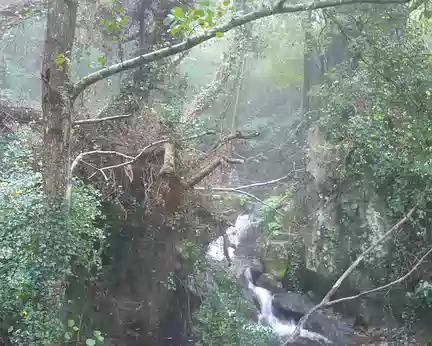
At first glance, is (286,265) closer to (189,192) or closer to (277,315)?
(277,315)

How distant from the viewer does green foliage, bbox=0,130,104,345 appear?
5301mm

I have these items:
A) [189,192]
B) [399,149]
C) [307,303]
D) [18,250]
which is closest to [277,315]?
[307,303]

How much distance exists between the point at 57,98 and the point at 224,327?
5.30 meters

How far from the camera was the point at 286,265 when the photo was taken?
1254 centimetres

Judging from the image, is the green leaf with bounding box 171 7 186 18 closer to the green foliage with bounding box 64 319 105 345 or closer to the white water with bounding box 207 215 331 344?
the green foliage with bounding box 64 319 105 345

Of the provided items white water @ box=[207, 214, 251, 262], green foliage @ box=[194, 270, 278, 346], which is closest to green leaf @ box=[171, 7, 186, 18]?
green foliage @ box=[194, 270, 278, 346]

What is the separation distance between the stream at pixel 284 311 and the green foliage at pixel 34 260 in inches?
188

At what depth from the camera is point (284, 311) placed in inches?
435

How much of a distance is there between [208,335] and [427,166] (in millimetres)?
5420

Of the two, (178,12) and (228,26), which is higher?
(228,26)

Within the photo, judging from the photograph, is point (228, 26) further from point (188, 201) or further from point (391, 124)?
point (391, 124)

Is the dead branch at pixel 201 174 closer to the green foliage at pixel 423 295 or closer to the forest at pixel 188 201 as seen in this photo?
the forest at pixel 188 201

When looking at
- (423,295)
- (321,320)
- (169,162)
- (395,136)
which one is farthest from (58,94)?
(321,320)

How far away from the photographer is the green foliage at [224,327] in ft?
25.2
